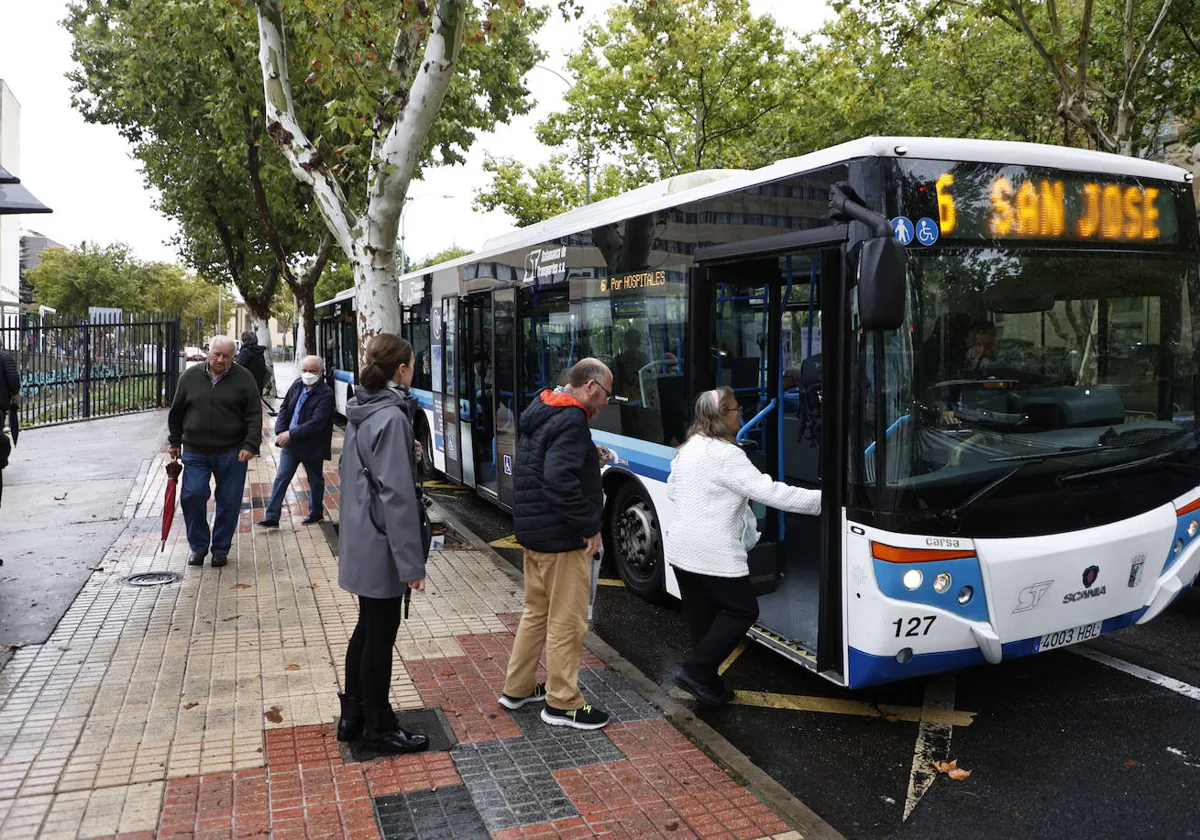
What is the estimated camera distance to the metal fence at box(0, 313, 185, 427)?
18.2 m

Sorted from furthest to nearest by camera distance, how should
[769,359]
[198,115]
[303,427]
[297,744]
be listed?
1. [198,115]
2. [303,427]
3. [769,359]
4. [297,744]

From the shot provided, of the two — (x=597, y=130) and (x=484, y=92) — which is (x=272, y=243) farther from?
(x=597, y=130)

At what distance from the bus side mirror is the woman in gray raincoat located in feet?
6.70

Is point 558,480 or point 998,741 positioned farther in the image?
point 998,741

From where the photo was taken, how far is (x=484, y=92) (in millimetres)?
19344

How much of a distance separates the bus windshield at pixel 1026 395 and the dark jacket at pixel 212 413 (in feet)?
16.8

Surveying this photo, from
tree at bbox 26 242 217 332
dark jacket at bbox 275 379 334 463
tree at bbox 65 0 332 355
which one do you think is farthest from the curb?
tree at bbox 26 242 217 332

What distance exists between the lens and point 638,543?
6977 mm

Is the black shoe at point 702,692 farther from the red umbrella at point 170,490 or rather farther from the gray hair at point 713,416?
the red umbrella at point 170,490

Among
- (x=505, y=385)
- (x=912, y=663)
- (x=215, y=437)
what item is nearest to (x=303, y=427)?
(x=215, y=437)

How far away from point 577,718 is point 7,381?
239 inches

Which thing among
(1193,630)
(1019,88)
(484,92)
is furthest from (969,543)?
(484,92)

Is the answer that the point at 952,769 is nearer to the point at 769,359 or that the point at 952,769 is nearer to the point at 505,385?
the point at 769,359

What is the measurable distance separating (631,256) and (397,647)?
122 inches
